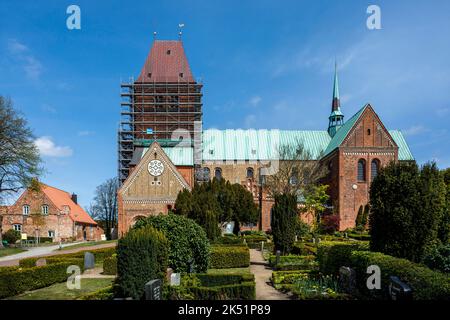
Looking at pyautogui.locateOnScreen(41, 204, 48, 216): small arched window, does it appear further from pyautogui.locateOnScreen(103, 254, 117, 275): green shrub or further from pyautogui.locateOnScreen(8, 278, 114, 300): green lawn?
pyautogui.locateOnScreen(8, 278, 114, 300): green lawn

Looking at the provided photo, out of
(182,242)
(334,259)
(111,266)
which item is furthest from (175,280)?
(111,266)

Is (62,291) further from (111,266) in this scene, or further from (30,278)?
(111,266)

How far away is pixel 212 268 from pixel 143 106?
37118 mm

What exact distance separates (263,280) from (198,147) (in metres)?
35.3

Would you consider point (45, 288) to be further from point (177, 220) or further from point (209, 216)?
point (209, 216)

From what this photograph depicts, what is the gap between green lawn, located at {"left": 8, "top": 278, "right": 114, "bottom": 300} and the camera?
14680 millimetres

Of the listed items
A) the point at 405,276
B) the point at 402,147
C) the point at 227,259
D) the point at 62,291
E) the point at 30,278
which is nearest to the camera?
the point at 405,276

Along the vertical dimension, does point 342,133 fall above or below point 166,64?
below

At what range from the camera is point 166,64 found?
182 feet

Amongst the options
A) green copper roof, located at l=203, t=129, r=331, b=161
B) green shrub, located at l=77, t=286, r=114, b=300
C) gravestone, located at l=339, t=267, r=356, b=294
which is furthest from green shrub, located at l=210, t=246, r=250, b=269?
green copper roof, located at l=203, t=129, r=331, b=161

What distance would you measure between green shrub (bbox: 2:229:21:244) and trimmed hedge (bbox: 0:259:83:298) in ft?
90.0

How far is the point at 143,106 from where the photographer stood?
5394 centimetres
